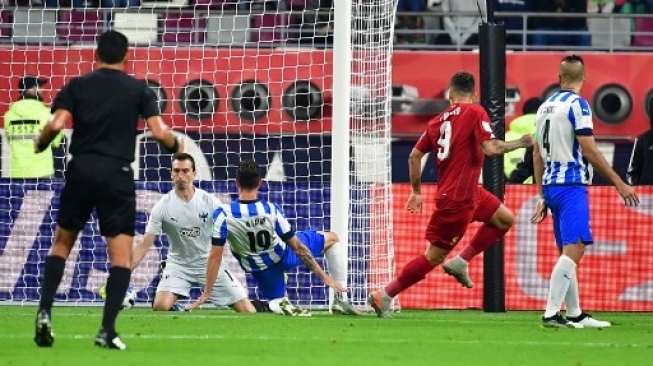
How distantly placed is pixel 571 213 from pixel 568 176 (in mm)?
284

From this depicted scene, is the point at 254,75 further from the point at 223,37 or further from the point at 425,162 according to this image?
the point at 425,162

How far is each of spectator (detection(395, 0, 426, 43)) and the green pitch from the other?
1252 centimetres

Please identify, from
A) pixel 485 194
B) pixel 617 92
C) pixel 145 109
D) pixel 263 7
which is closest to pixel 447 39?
pixel 617 92

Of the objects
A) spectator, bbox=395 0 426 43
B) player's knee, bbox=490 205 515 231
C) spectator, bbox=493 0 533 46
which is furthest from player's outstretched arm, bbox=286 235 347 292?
spectator, bbox=493 0 533 46

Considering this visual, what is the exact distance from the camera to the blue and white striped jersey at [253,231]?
45.9ft

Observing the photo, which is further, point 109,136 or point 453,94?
point 453,94

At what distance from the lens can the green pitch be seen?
9.01 metres

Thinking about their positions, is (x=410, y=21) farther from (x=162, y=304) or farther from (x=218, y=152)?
(x=162, y=304)

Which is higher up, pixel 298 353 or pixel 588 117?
pixel 588 117

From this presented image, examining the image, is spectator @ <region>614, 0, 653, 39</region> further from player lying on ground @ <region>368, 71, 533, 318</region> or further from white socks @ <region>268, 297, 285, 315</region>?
player lying on ground @ <region>368, 71, 533, 318</region>

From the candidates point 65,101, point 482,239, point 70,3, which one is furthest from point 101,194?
point 70,3

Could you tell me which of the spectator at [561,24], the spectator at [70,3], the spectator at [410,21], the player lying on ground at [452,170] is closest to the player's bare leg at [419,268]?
the player lying on ground at [452,170]

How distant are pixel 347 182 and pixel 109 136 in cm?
531

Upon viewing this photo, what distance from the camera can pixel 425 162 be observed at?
925 inches
